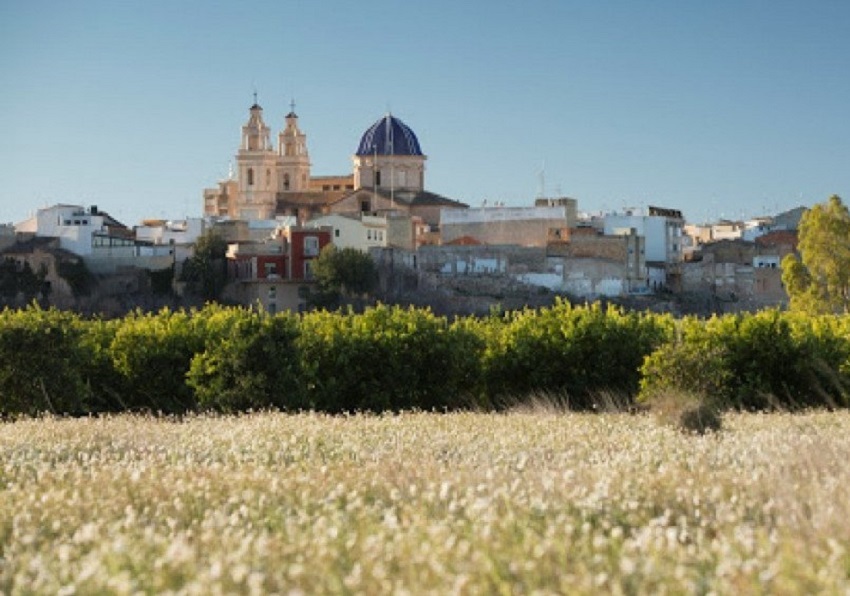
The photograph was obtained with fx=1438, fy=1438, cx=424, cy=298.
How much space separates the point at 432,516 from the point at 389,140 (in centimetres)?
10969

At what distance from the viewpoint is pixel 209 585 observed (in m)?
5.09

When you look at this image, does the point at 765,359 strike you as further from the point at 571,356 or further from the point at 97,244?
the point at 97,244

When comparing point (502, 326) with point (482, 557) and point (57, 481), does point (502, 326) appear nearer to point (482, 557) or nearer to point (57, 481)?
point (57, 481)

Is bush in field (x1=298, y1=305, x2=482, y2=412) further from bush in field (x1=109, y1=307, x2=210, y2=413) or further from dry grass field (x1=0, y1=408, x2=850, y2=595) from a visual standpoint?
dry grass field (x1=0, y1=408, x2=850, y2=595)

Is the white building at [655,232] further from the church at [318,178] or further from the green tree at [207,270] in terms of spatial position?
the green tree at [207,270]

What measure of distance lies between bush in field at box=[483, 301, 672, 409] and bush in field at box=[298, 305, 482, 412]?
1.75 feet

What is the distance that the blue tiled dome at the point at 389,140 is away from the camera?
115125 mm

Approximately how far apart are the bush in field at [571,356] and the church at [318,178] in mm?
84805

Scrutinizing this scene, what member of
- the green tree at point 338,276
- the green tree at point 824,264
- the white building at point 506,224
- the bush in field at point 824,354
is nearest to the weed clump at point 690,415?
the bush in field at point 824,354

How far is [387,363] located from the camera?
22.0 meters

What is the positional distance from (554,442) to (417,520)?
4.89 metres

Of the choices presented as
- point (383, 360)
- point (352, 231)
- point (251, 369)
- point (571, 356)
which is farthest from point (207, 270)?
point (251, 369)

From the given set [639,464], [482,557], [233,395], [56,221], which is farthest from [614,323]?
[56,221]

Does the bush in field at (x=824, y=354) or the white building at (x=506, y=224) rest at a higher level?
the white building at (x=506, y=224)
